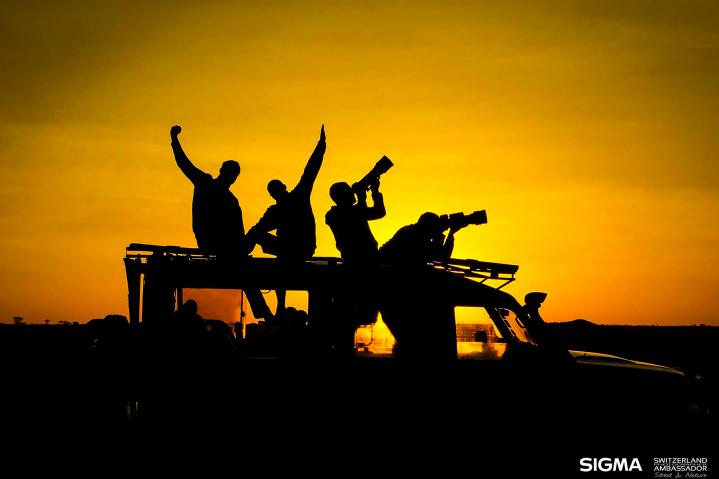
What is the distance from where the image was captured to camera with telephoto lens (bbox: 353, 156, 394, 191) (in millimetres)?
11969

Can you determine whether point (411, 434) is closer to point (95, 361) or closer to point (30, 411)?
point (95, 361)

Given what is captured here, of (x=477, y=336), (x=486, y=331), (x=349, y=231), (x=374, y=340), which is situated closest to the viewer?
(x=374, y=340)

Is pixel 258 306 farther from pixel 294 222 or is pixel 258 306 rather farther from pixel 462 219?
pixel 462 219

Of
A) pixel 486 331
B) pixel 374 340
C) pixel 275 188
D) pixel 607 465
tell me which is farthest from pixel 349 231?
pixel 607 465

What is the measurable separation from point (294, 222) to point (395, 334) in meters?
2.94

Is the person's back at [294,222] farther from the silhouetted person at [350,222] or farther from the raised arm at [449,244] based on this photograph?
the raised arm at [449,244]

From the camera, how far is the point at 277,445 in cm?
848

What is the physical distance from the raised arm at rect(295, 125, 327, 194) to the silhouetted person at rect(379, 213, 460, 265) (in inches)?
41.8

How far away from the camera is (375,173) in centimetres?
1205

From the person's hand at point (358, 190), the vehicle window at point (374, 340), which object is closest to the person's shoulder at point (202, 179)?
→ the person's hand at point (358, 190)

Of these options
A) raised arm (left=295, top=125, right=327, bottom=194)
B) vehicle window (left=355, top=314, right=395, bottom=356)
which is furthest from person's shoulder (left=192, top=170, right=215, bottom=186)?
vehicle window (left=355, top=314, right=395, bottom=356)

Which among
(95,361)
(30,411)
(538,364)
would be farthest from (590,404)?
(30,411)

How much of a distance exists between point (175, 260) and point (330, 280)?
1.21 m

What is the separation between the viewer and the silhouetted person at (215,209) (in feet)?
35.3
